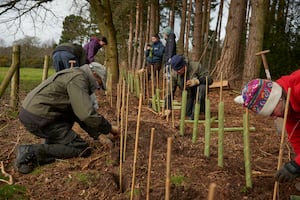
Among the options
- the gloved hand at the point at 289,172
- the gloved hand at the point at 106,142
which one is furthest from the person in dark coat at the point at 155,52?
the gloved hand at the point at 289,172

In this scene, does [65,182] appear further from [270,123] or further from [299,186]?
[270,123]

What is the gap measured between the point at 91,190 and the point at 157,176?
0.53 metres

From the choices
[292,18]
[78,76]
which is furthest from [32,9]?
[292,18]

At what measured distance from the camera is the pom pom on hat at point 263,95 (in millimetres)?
1756

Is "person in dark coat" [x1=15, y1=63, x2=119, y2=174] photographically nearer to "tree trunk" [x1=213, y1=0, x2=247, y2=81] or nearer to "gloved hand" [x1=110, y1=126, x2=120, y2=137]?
"gloved hand" [x1=110, y1=126, x2=120, y2=137]

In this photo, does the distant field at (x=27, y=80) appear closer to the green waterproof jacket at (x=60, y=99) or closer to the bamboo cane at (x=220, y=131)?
the green waterproof jacket at (x=60, y=99)

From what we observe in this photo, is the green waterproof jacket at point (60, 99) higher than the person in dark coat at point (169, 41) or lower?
lower

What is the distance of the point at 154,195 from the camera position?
2.19 meters

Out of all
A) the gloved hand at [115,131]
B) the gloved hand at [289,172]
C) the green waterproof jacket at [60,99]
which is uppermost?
the green waterproof jacket at [60,99]

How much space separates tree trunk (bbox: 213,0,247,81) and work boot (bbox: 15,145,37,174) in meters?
5.01

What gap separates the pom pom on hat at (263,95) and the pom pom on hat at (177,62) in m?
2.67

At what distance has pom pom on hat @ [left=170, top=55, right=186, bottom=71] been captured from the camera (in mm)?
4441

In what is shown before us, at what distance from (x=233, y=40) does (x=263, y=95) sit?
550 cm

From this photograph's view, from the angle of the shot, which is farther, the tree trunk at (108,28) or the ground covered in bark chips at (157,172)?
the tree trunk at (108,28)
